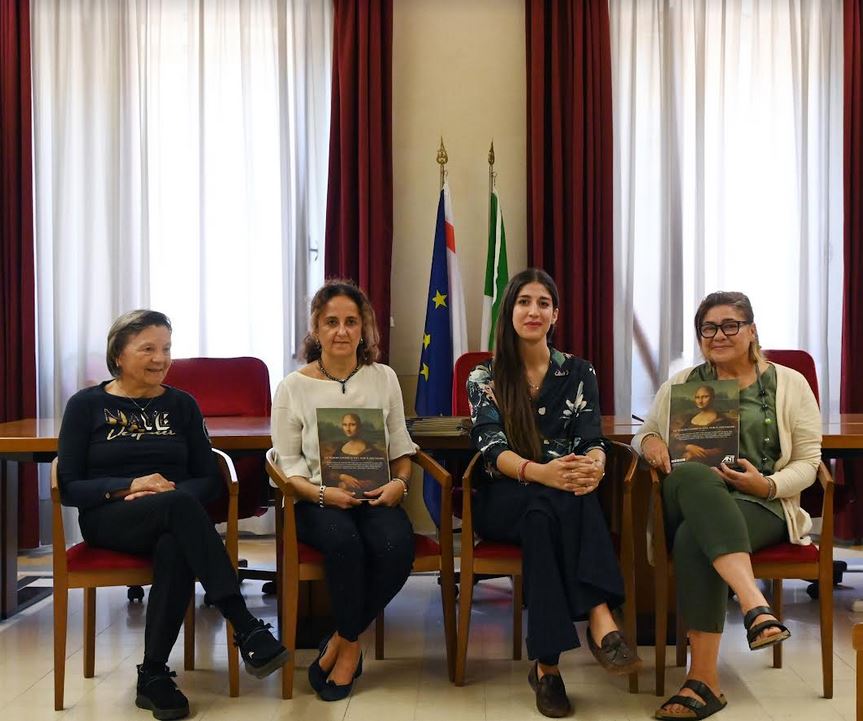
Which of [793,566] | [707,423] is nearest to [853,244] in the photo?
[707,423]

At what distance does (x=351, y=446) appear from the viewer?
9.04ft

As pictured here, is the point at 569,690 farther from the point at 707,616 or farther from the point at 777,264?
the point at 777,264

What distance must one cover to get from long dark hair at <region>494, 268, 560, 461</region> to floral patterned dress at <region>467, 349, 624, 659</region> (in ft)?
0.09

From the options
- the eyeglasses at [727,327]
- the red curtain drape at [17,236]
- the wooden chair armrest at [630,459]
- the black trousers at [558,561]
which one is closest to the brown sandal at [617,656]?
the black trousers at [558,561]

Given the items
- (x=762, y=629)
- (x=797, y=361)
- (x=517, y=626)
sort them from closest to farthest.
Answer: (x=762, y=629) → (x=517, y=626) → (x=797, y=361)

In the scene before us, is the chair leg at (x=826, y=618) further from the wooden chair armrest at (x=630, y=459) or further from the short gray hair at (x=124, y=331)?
the short gray hair at (x=124, y=331)

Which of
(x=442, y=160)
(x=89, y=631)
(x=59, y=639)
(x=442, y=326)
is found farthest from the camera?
(x=442, y=160)

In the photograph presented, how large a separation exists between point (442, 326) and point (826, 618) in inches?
93.9

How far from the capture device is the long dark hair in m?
2.79

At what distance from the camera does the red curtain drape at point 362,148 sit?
457cm

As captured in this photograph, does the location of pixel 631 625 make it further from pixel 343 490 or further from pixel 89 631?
pixel 89 631

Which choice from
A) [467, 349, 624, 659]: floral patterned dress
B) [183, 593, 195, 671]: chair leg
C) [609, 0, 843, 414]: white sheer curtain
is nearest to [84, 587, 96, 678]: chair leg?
[183, 593, 195, 671]: chair leg

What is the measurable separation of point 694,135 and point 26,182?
3320 millimetres

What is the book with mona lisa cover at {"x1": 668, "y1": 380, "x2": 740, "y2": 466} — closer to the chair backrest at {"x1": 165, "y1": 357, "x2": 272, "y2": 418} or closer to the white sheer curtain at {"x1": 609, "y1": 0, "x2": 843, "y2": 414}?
the chair backrest at {"x1": 165, "y1": 357, "x2": 272, "y2": 418}
